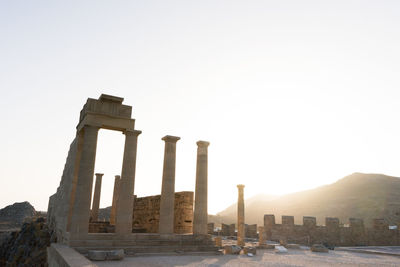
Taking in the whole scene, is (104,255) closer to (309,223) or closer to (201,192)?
(201,192)

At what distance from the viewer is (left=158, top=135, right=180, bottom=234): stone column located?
686 inches

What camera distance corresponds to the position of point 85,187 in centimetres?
1577

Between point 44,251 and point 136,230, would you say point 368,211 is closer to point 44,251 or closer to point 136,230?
point 136,230

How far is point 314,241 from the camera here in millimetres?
27828

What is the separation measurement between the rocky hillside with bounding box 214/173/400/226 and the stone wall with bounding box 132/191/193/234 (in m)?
36.0

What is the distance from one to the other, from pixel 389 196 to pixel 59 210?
236 feet

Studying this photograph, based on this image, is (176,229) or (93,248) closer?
(93,248)

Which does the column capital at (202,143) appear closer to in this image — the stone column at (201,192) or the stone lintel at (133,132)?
the stone column at (201,192)

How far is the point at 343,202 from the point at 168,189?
66.6 metres

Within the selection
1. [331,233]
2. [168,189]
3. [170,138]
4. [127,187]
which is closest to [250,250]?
[168,189]

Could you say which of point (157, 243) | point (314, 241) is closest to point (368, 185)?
point (314, 241)

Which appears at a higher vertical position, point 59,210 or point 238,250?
point 59,210

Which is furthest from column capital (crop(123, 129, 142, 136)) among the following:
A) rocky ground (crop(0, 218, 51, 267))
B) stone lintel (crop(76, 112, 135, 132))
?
rocky ground (crop(0, 218, 51, 267))

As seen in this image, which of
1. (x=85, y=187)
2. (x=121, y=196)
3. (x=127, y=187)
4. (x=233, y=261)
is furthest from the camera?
(x=127, y=187)
